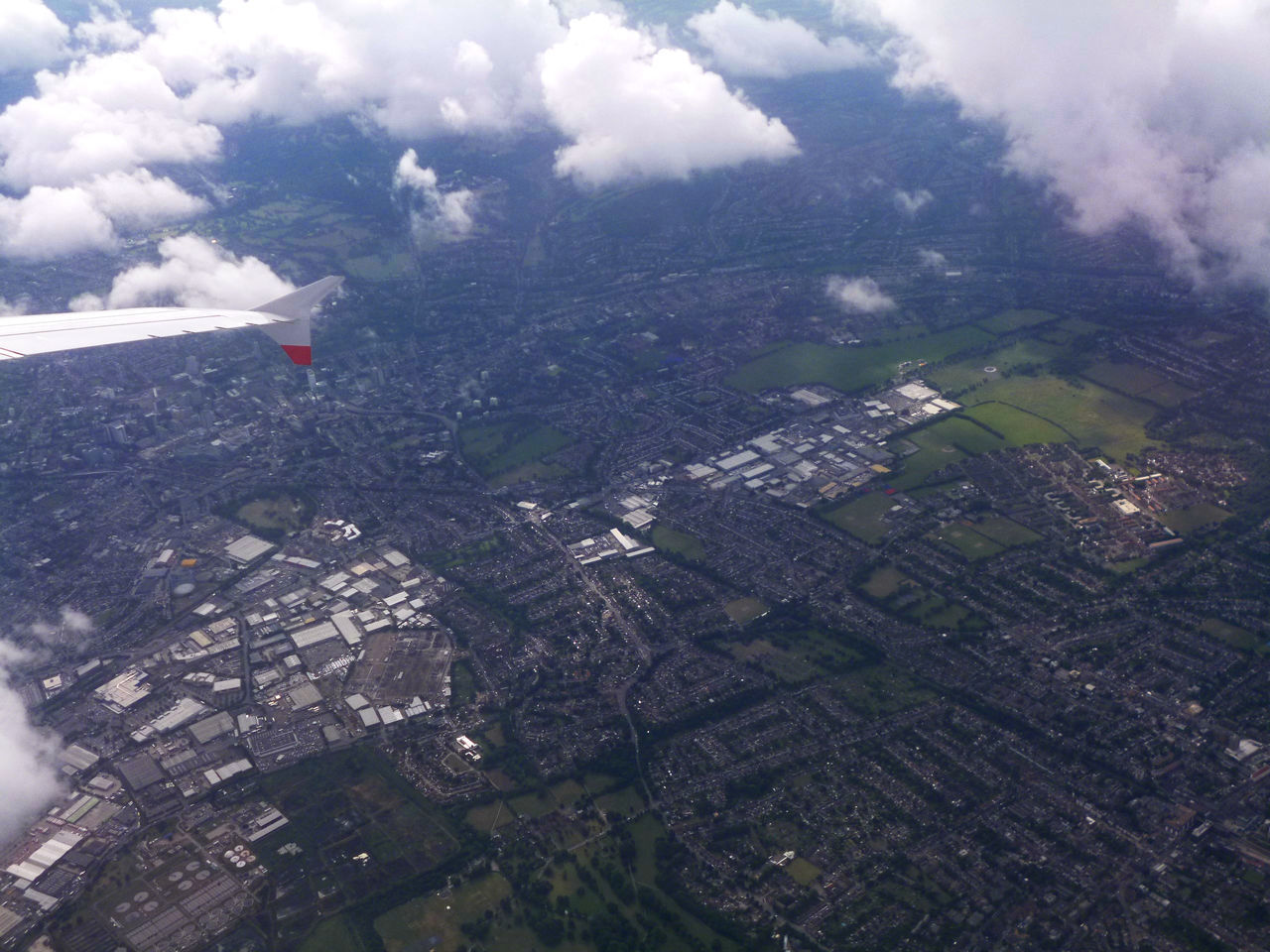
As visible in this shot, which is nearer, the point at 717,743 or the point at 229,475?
the point at 717,743

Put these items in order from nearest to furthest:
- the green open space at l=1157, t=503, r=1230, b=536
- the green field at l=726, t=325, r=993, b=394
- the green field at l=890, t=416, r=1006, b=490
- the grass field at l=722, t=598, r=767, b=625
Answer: the grass field at l=722, t=598, r=767, b=625 < the green open space at l=1157, t=503, r=1230, b=536 < the green field at l=890, t=416, r=1006, b=490 < the green field at l=726, t=325, r=993, b=394

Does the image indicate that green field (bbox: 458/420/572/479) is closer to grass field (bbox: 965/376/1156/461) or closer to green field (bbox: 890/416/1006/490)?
green field (bbox: 890/416/1006/490)

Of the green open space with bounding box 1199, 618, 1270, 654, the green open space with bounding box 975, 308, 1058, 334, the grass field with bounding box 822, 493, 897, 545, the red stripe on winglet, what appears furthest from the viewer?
the green open space with bounding box 975, 308, 1058, 334

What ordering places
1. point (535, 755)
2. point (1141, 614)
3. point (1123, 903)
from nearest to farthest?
point (1123, 903) < point (535, 755) < point (1141, 614)

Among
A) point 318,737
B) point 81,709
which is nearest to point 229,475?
point 81,709

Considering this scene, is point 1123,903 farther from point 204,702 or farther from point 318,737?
point 204,702

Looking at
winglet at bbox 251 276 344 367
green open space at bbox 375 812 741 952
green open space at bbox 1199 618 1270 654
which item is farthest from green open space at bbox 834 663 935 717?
winglet at bbox 251 276 344 367

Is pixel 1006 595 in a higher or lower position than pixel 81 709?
lower

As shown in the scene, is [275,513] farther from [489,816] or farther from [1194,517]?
[1194,517]
